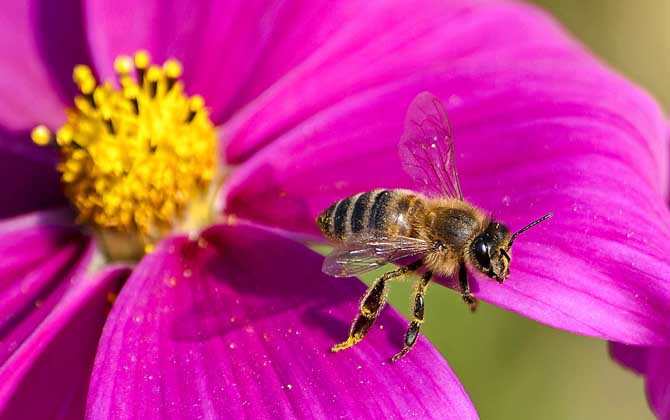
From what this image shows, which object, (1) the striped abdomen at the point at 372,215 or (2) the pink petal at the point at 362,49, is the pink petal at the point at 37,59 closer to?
(2) the pink petal at the point at 362,49

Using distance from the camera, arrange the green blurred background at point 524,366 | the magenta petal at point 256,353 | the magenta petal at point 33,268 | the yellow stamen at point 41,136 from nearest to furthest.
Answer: the magenta petal at point 256,353
the magenta petal at point 33,268
the yellow stamen at point 41,136
the green blurred background at point 524,366

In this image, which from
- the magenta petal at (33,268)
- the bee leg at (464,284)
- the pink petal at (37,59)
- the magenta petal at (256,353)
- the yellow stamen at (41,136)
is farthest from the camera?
the pink petal at (37,59)

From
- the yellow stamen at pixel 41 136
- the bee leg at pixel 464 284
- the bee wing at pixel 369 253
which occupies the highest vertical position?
the yellow stamen at pixel 41 136

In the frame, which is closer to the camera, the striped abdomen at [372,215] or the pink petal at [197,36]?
the striped abdomen at [372,215]

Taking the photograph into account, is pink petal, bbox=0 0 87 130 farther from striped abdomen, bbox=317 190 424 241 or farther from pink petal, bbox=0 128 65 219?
striped abdomen, bbox=317 190 424 241

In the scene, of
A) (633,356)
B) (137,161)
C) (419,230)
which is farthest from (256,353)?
(633,356)

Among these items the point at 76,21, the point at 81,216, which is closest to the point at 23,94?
the point at 76,21

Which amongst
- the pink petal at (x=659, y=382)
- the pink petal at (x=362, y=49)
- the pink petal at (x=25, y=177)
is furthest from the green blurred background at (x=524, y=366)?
the pink petal at (x=659, y=382)

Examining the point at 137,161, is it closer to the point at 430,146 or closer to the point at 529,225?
the point at 430,146
